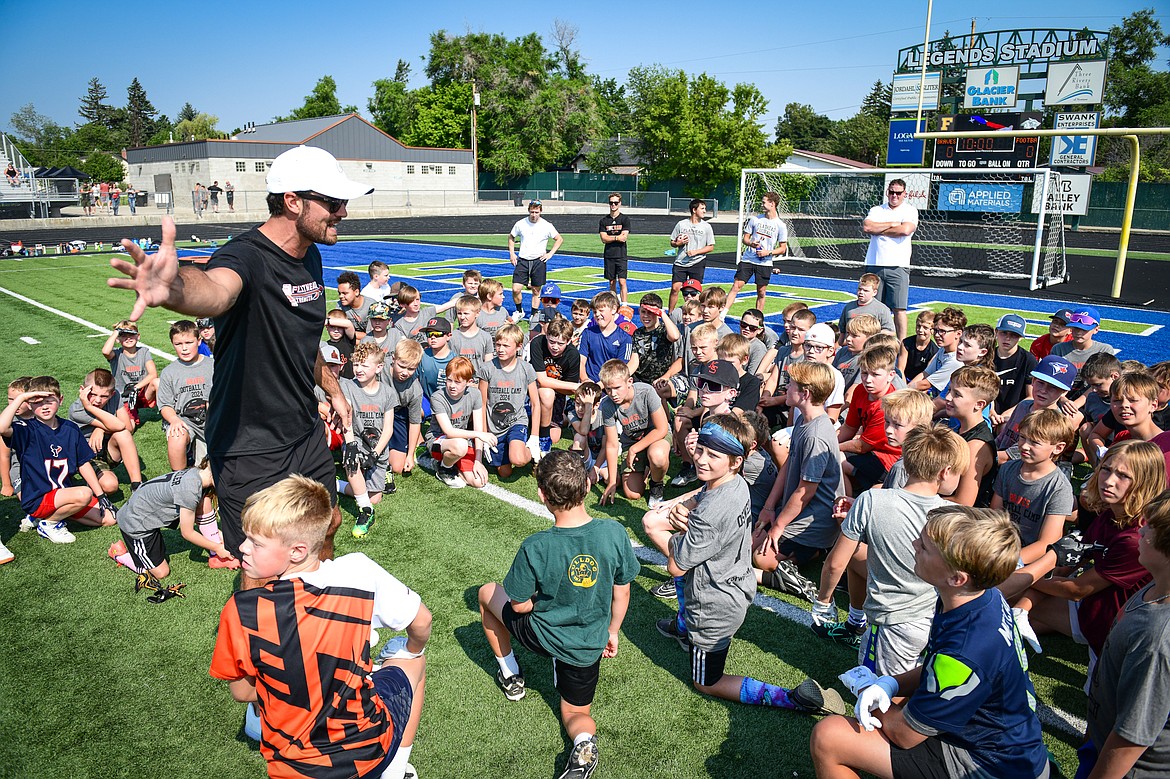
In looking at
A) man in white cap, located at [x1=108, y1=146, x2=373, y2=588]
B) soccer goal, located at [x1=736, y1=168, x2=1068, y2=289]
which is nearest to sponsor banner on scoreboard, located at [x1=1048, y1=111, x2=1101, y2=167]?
soccer goal, located at [x1=736, y1=168, x2=1068, y2=289]

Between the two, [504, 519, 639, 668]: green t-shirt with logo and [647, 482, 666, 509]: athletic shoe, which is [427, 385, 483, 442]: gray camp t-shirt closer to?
[647, 482, 666, 509]: athletic shoe

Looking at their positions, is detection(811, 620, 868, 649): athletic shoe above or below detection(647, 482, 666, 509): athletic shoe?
below

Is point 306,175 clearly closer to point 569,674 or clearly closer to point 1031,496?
point 569,674

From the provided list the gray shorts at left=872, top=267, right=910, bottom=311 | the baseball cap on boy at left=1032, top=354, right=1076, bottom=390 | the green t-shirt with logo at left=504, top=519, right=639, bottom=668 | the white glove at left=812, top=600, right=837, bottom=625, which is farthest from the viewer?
the gray shorts at left=872, top=267, right=910, bottom=311

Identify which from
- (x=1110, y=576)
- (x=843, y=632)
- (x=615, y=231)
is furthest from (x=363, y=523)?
(x=615, y=231)

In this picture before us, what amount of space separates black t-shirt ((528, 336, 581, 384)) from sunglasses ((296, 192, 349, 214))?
4.33 meters

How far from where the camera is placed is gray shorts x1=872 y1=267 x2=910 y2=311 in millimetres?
10742

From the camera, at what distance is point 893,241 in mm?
10633

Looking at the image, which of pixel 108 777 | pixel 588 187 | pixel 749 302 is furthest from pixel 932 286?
pixel 588 187

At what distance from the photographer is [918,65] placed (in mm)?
42188

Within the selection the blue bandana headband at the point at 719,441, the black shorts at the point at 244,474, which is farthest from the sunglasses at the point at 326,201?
the blue bandana headband at the point at 719,441

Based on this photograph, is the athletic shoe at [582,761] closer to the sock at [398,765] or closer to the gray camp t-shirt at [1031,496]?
the sock at [398,765]

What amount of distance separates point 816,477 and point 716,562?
1128 mm

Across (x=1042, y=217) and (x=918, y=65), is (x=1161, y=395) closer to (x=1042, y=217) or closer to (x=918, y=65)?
(x=1042, y=217)
